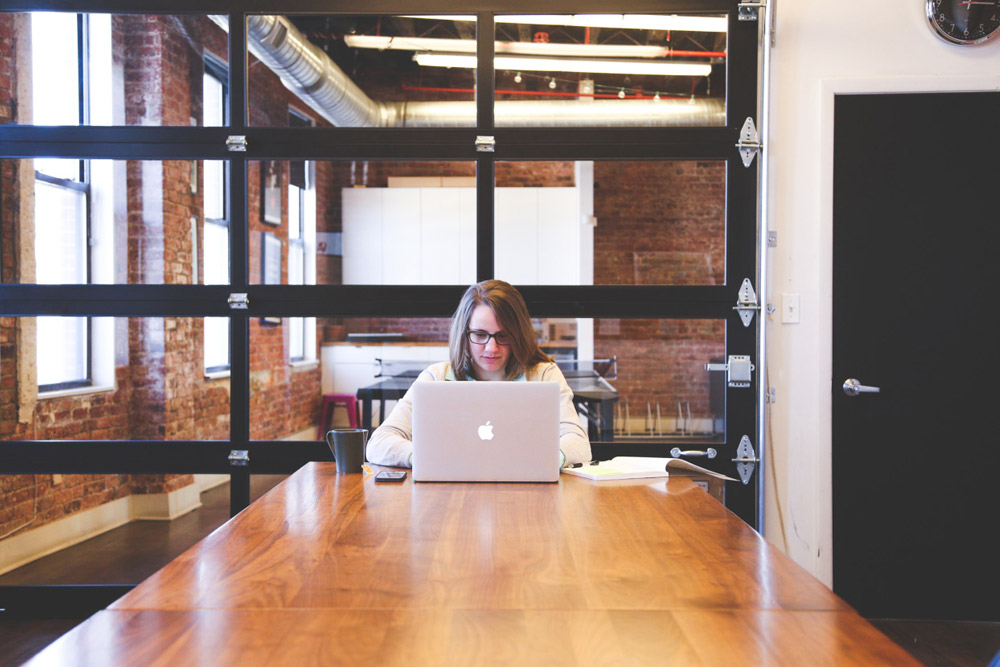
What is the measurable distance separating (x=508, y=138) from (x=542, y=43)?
0.46 metres

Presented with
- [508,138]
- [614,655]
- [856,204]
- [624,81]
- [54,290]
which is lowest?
[614,655]

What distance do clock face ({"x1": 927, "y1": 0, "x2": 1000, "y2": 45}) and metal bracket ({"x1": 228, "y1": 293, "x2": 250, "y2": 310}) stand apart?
2.92 metres

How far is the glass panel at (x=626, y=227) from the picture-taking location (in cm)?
317

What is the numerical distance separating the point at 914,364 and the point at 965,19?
1360 millimetres

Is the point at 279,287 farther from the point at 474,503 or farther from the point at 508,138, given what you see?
the point at 474,503

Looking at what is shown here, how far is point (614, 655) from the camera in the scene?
3.26 feet

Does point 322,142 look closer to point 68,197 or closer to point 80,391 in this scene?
point 68,197

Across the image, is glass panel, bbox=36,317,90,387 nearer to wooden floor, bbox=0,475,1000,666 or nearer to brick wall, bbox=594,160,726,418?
wooden floor, bbox=0,475,1000,666

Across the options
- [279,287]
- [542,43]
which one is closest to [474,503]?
[279,287]

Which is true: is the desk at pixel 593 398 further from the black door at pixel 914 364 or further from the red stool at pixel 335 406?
the black door at pixel 914 364

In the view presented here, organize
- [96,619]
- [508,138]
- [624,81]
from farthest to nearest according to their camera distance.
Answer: [624,81], [508,138], [96,619]

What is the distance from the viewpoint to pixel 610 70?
3.59 m

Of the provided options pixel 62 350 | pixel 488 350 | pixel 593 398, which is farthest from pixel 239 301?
pixel 593 398

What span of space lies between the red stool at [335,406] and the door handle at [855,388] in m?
2.04
